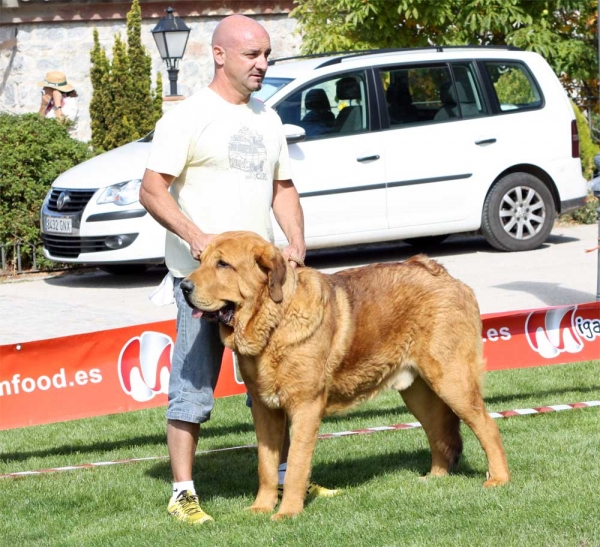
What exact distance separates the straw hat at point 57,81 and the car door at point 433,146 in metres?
5.97

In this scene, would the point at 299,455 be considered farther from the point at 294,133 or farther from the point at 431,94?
the point at 431,94

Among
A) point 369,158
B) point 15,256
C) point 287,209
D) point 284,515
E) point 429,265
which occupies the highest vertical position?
point 287,209

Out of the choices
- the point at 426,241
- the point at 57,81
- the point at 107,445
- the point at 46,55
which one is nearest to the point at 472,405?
the point at 107,445

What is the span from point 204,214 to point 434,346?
3.92 ft

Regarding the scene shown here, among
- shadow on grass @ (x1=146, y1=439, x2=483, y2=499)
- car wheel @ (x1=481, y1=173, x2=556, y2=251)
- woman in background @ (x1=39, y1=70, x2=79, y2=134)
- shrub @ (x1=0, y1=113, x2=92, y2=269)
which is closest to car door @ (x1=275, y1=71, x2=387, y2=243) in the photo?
car wheel @ (x1=481, y1=173, x2=556, y2=251)

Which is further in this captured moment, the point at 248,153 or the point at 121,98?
the point at 121,98

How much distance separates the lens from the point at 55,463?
20.6 feet

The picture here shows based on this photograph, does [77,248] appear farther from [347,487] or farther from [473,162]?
[347,487]

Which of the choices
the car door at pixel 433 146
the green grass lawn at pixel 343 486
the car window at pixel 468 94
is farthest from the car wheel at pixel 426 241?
the green grass lawn at pixel 343 486

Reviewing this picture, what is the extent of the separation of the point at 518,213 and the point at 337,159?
2.41 m

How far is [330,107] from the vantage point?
11.9 meters

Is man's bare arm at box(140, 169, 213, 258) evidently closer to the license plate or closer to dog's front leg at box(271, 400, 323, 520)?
dog's front leg at box(271, 400, 323, 520)

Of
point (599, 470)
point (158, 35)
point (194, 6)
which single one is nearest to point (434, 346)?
point (599, 470)

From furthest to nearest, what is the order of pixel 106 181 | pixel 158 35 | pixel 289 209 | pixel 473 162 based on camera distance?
1. pixel 158 35
2. pixel 473 162
3. pixel 106 181
4. pixel 289 209
